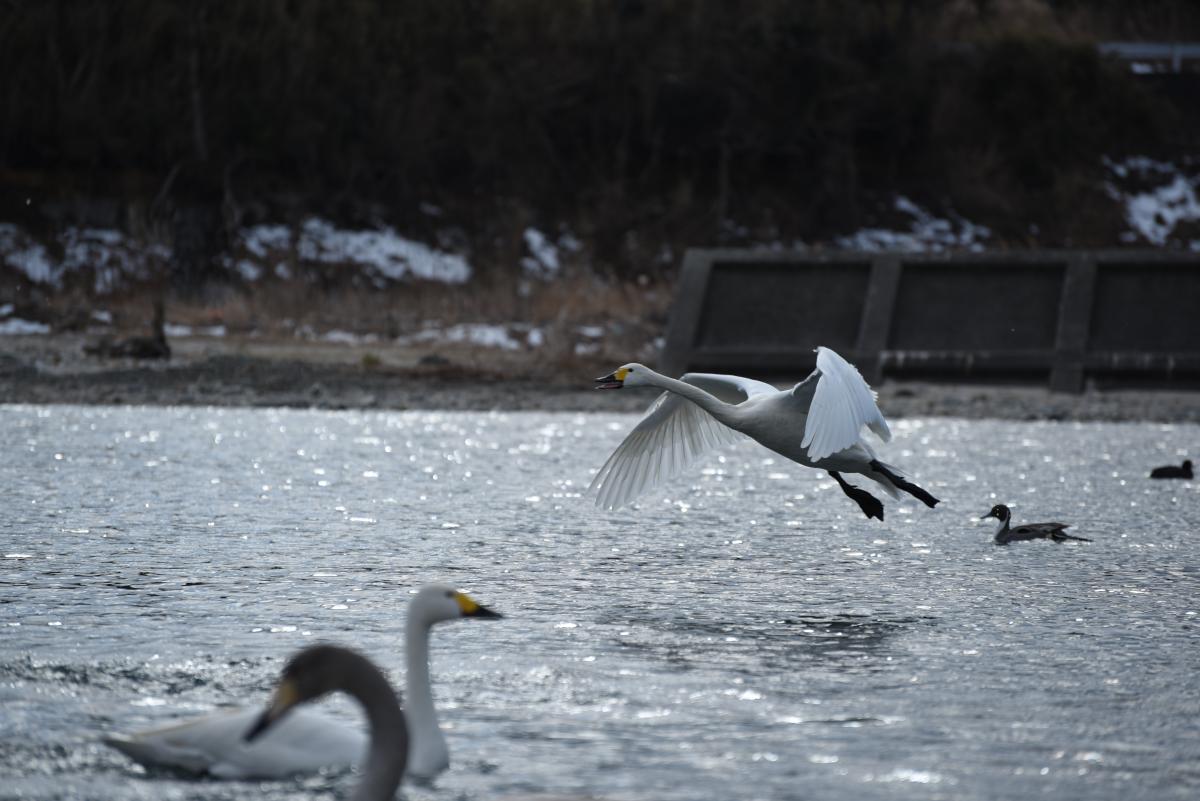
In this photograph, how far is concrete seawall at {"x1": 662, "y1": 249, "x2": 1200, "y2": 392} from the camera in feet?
82.9

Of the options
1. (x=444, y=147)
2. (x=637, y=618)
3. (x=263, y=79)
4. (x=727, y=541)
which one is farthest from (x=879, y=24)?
(x=637, y=618)

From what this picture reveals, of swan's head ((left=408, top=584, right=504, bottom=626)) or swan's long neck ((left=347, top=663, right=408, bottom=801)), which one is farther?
swan's head ((left=408, top=584, right=504, bottom=626))

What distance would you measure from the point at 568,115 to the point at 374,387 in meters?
18.5

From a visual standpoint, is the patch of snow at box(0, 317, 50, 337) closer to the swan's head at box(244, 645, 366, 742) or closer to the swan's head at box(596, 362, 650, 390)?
the swan's head at box(596, 362, 650, 390)

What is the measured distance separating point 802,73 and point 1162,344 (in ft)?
53.9

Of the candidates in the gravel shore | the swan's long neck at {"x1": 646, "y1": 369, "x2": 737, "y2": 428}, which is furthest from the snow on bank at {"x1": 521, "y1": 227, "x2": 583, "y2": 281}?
the swan's long neck at {"x1": 646, "y1": 369, "x2": 737, "y2": 428}

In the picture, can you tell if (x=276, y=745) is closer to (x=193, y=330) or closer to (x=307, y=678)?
(x=307, y=678)

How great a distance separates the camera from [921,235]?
40062 mm

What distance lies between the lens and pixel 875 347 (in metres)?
25.6

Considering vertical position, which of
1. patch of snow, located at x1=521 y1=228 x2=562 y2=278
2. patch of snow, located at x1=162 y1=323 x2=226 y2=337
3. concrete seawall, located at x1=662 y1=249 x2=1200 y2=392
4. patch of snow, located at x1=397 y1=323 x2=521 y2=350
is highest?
concrete seawall, located at x1=662 y1=249 x2=1200 y2=392

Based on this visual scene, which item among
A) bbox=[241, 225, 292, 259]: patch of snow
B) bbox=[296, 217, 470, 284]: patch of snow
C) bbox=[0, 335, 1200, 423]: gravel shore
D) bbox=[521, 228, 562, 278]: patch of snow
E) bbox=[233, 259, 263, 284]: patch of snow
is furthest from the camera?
bbox=[521, 228, 562, 278]: patch of snow

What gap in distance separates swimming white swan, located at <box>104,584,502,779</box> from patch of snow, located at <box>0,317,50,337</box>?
74.0 ft

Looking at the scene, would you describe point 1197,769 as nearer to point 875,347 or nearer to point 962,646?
point 962,646

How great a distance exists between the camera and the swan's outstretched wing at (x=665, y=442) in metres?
10.7
